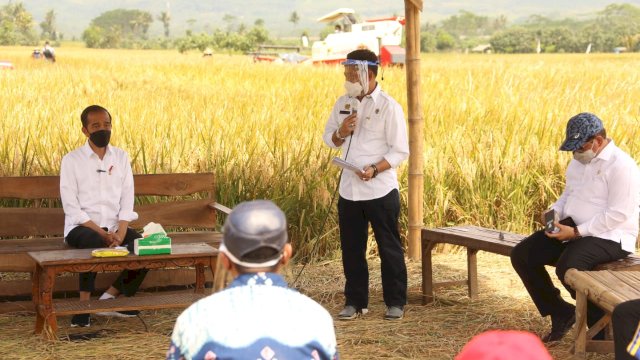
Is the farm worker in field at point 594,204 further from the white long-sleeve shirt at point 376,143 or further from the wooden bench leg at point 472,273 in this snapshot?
the wooden bench leg at point 472,273

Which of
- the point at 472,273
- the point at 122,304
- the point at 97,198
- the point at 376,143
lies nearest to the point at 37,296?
the point at 122,304

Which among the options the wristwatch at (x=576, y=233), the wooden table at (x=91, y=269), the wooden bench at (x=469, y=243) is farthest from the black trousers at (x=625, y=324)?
the wooden table at (x=91, y=269)

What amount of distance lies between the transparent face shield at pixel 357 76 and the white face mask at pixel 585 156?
1.44 m

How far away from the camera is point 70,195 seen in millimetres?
6914

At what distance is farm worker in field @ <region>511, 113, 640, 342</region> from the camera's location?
5953 millimetres

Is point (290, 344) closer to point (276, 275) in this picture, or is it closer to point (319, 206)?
point (276, 275)

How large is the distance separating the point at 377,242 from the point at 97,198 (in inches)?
70.4

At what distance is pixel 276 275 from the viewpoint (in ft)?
8.91

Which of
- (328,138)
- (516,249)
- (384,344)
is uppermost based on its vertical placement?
(328,138)

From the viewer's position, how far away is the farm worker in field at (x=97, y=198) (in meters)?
6.88

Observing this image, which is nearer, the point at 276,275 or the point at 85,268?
the point at 276,275

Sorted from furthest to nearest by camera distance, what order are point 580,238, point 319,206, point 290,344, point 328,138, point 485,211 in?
1. point 485,211
2. point 319,206
3. point 328,138
4. point 580,238
5. point 290,344

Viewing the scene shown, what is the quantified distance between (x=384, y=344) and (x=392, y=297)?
61 centimetres

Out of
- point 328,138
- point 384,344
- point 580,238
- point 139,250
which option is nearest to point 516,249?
point 580,238
